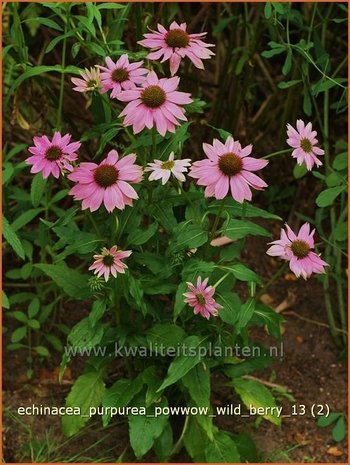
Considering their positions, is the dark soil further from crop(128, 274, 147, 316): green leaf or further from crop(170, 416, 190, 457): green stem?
crop(128, 274, 147, 316): green leaf

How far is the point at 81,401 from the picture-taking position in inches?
64.1

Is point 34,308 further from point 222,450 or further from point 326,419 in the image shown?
point 326,419

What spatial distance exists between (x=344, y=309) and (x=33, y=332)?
2.55ft

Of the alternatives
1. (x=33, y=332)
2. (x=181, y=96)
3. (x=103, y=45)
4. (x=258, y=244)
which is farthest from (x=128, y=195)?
(x=258, y=244)

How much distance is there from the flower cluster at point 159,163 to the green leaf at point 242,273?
7cm

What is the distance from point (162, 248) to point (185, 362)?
232mm

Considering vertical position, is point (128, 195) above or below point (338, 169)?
below

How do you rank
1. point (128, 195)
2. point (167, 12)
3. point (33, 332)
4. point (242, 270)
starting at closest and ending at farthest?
point (128, 195)
point (242, 270)
point (167, 12)
point (33, 332)

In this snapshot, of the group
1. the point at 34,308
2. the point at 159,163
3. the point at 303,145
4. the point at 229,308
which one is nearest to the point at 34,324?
the point at 34,308

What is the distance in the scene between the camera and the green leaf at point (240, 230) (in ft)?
4.59

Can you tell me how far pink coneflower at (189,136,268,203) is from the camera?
1.23 meters

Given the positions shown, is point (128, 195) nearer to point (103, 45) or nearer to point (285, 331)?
point (103, 45)

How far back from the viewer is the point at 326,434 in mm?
1842

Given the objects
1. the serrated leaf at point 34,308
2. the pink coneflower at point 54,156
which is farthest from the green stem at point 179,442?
the pink coneflower at point 54,156
